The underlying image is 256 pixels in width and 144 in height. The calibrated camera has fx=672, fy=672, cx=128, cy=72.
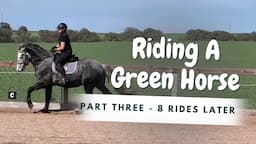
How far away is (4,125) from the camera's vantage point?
408 inches

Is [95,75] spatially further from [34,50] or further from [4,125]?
[34,50]

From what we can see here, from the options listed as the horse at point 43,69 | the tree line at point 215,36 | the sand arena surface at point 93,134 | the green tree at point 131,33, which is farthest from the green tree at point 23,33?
the tree line at point 215,36

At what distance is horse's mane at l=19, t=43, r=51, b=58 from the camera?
1152 cm

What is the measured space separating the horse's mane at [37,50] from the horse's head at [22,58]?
0.11 m

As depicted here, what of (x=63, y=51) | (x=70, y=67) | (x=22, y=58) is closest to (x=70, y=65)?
(x=70, y=67)

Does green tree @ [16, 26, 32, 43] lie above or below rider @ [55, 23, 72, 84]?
above

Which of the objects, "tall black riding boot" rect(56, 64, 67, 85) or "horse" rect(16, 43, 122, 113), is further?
"tall black riding boot" rect(56, 64, 67, 85)

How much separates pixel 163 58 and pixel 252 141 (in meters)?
4.44

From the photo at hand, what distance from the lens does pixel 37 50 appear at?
1177 centimetres

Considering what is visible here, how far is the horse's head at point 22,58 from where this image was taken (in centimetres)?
1199

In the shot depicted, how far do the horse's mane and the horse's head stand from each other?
0.11m

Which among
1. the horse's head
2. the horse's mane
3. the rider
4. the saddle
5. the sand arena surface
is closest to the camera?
the sand arena surface

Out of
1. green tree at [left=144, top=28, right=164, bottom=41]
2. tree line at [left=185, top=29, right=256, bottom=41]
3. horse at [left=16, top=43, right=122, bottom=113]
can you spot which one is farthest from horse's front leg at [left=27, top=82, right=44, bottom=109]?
tree line at [left=185, top=29, right=256, bottom=41]

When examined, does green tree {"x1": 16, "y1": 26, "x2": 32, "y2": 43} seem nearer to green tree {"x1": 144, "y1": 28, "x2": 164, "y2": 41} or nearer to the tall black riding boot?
the tall black riding boot
